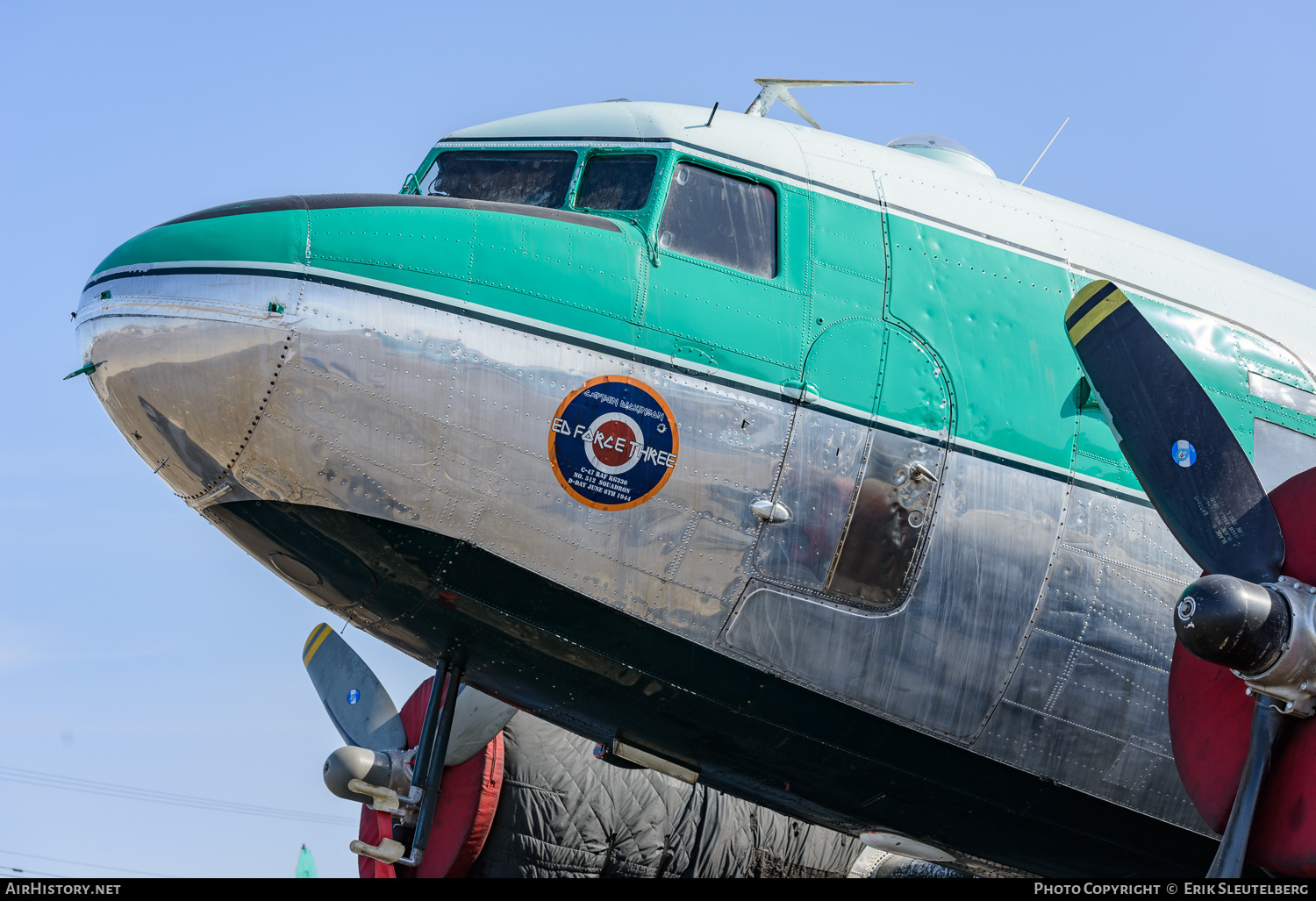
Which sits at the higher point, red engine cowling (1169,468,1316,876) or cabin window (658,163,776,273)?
cabin window (658,163,776,273)

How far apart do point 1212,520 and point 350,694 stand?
9.59m

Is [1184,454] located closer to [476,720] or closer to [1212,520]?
[1212,520]

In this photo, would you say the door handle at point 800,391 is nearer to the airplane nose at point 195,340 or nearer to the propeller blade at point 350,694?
the airplane nose at point 195,340

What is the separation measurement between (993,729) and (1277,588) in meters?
2.09

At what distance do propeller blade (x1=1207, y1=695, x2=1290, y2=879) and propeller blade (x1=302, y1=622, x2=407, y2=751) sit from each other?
8.99m

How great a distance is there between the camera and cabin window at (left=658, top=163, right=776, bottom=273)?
7.53 metres

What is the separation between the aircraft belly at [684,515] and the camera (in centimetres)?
666

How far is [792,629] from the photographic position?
721 centimetres

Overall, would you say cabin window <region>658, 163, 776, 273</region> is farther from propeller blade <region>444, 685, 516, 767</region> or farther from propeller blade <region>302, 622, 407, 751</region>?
propeller blade <region>302, 622, 407, 751</region>

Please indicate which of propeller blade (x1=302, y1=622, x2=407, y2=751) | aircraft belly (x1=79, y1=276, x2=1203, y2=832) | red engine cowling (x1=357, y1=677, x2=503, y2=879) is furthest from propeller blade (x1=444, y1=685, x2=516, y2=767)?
aircraft belly (x1=79, y1=276, x2=1203, y2=832)

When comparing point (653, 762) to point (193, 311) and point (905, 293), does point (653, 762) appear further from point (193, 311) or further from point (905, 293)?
point (193, 311)

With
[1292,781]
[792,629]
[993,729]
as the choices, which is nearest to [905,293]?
[792,629]

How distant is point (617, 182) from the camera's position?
25.7 ft

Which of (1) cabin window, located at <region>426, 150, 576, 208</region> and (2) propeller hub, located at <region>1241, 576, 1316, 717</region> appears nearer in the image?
(2) propeller hub, located at <region>1241, 576, 1316, 717</region>
